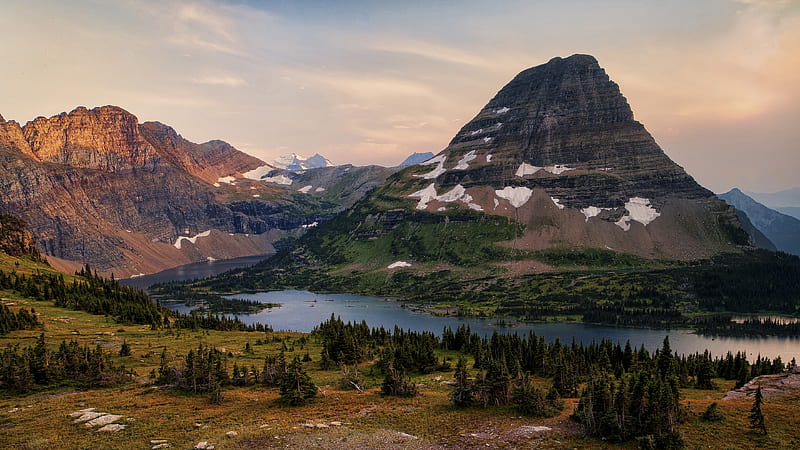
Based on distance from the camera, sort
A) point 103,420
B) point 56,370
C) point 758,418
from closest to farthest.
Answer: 1. point 758,418
2. point 103,420
3. point 56,370

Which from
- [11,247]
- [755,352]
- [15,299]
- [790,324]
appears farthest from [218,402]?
[790,324]

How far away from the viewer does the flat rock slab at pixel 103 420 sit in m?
47.3

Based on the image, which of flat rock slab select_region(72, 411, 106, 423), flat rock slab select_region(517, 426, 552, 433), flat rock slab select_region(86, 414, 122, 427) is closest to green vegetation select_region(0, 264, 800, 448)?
flat rock slab select_region(517, 426, 552, 433)

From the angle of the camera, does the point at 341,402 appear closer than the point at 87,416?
No

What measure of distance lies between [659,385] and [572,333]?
15140 centimetres

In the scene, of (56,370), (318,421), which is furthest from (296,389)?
(56,370)

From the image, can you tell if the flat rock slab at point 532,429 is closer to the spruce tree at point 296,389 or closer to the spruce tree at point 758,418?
the spruce tree at point 758,418

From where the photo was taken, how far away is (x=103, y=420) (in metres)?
48.2

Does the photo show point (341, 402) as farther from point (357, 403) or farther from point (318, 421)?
point (318, 421)

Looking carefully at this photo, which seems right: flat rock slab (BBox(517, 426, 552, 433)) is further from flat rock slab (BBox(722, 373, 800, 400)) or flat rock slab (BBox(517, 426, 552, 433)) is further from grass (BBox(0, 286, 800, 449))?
flat rock slab (BBox(722, 373, 800, 400))

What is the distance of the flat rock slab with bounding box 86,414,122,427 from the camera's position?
155ft

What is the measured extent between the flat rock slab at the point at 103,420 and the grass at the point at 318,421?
2.67 feet

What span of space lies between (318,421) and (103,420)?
20876mm

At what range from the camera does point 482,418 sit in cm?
5091
